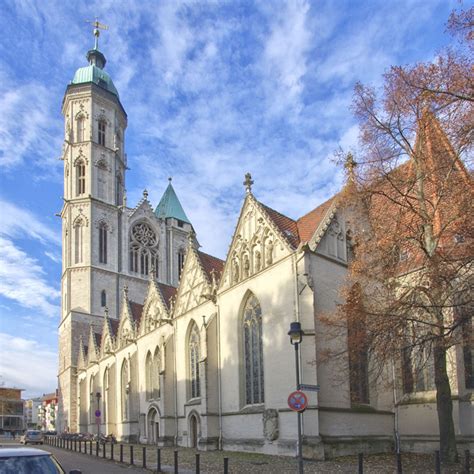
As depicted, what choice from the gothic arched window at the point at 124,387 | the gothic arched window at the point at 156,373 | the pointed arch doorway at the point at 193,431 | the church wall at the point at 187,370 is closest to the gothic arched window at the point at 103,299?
the gothic arched window at the point at 124,387

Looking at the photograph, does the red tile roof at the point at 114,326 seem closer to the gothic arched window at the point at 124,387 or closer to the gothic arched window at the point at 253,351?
the gothic arched window at the point at 124,387

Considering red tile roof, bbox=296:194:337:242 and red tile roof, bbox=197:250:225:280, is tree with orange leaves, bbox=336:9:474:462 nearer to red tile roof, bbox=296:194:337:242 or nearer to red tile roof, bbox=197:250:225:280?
red tile roof, bbox=296:194:337:242

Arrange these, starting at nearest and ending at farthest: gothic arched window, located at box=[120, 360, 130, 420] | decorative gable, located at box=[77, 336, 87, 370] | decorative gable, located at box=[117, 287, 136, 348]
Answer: decorative gable, located at box=[117, 287, 136, 348]
gothic arched window, located at box=[120, 360, 130, 420]
decorative gable, located at box=[77, 336, 87, 370]

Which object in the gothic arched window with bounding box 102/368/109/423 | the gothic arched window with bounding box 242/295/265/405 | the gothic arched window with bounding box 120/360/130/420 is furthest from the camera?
the gothic arched window with bounding box 102/368/109/423

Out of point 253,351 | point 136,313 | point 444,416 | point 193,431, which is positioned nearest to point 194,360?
point 193,431

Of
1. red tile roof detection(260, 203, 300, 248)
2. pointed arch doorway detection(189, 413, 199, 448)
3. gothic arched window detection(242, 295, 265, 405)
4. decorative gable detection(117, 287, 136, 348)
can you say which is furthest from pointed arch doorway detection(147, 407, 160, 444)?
red tile roof detection(260, 203, 300, 248)

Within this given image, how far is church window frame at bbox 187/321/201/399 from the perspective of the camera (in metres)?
32.7

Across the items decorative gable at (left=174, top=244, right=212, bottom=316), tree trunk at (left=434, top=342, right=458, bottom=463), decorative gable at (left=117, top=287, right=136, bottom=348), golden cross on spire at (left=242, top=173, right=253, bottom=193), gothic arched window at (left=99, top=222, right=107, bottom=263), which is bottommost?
tree trunk at (left=434, top=342, right=458, bottom=463)

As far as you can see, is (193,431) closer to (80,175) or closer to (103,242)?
(103,242)

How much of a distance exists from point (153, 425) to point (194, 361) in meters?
7.97

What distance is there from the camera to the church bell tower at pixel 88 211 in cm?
6172

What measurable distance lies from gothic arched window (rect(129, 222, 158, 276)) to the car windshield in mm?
57709

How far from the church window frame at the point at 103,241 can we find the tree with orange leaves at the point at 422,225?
156 ft

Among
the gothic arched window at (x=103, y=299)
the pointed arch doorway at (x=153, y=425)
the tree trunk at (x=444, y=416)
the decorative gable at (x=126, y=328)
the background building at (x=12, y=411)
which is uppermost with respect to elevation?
the gothic arched window at (x=103, y=299)
